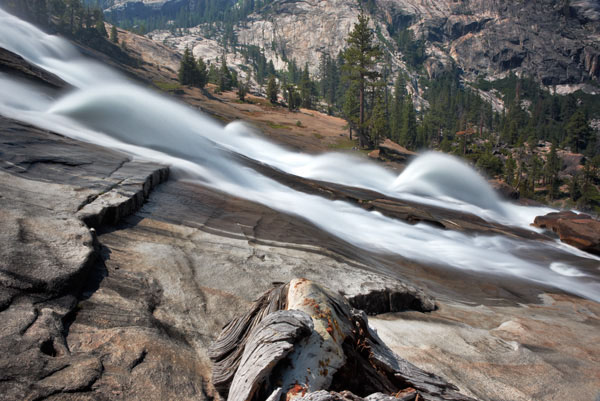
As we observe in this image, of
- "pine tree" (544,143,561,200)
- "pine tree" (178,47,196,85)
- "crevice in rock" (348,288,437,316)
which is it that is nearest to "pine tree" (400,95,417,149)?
"pine tree" (544,143,561,200)

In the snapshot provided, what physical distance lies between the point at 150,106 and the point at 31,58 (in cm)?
3095

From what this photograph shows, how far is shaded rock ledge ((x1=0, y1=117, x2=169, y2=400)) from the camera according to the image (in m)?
2.20

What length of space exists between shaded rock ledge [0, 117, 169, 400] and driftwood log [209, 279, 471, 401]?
1.01m

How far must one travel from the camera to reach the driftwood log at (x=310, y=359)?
2.05m

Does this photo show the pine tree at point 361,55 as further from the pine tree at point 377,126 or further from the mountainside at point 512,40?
the mountainside at point 512,40

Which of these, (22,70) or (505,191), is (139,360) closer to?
(22,70)

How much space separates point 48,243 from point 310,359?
3.11 meters

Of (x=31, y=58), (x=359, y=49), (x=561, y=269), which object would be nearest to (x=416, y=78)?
(x=359, y=49)

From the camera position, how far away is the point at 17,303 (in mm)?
2662

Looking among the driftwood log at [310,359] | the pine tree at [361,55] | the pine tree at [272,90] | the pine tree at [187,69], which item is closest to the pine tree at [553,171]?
the pine tree at [361,55]

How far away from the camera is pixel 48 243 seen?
355 cm

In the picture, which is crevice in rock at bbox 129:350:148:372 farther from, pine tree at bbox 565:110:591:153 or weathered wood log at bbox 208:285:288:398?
pine tree at bbox 565:110:591:153

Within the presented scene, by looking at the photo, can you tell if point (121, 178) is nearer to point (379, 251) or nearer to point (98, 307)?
point (98, 307)

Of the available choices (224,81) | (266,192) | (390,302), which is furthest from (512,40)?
(390,302)
